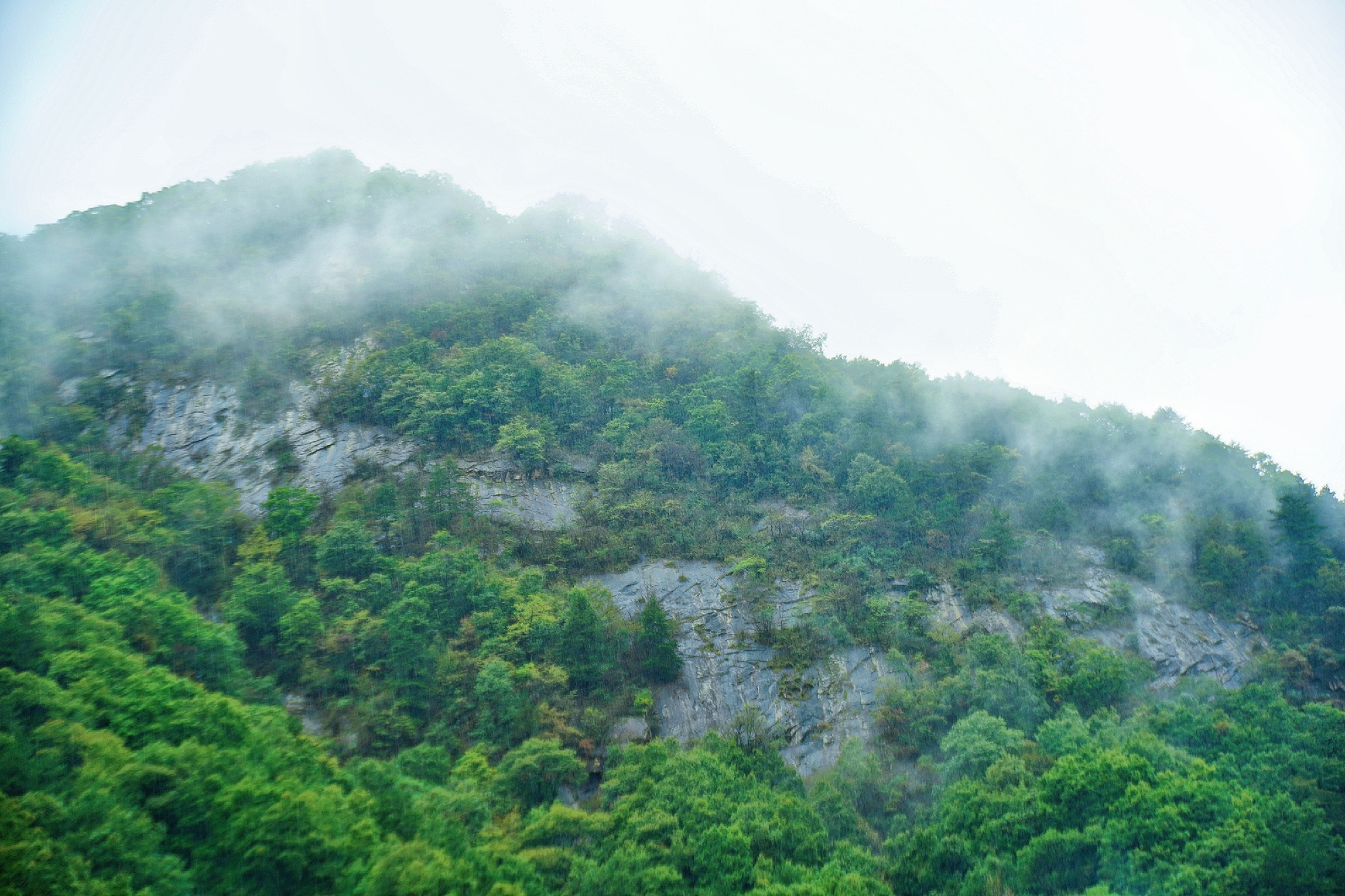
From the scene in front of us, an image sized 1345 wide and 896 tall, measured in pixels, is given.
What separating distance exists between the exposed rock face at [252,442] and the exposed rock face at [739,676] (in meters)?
14.3

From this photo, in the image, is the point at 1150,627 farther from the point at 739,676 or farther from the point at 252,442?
the point at 252,442

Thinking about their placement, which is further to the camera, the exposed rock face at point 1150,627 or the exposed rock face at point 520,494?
the exposed rock face at point 520,494

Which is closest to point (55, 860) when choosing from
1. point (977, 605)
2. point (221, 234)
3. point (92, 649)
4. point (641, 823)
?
point (92, 649)

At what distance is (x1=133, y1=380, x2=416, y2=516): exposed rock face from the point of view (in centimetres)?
3594

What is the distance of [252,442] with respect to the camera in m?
37.4

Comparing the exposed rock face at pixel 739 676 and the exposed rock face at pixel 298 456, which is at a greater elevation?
the exposed rock face at pixel 298 456

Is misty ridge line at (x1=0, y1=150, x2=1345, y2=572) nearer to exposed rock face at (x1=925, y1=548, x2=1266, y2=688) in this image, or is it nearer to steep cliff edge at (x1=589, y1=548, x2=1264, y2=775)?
exposed rock face at (x1=925, y1=548, x2=1266, y2=688)

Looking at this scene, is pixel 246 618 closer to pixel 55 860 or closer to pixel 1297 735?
pixel 55 860

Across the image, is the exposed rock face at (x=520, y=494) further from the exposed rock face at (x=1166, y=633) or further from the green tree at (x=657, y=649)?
the exposed rock face at (x=1166, y=633)

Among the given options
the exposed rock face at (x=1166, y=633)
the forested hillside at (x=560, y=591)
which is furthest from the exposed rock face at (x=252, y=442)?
the exposed rock face at (x=1166, y=633)

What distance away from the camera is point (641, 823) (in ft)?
66.7

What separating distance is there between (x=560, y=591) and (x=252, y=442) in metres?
18.9

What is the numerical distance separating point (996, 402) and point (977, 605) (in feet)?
58.5

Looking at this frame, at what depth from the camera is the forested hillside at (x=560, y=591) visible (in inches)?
722
